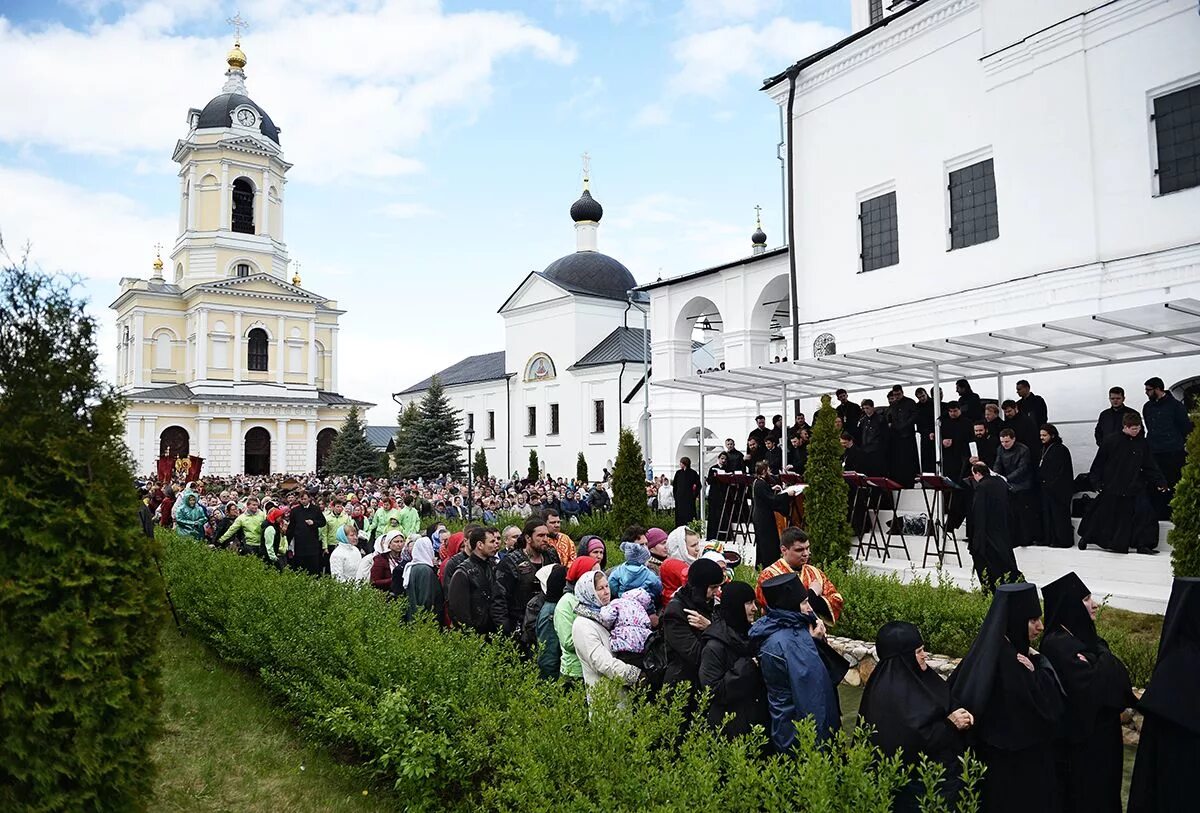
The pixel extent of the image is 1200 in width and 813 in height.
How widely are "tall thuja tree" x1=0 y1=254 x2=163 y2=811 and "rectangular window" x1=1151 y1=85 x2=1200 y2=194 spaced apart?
A: 13.9 meters

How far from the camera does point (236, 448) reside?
4766 centimetres

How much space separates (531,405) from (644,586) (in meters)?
39.1

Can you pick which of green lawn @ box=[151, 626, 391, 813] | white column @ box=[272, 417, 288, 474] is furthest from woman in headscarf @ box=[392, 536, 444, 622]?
white column @ box=[272, 417, 288, 474]

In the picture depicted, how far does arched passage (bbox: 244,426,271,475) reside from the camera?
161 ft

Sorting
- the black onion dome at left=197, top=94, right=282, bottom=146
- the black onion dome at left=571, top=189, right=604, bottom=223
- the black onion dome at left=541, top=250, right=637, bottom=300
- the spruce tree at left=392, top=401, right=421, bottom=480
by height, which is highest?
the black onion dome at left=197, top=94, right=282, bottom=146

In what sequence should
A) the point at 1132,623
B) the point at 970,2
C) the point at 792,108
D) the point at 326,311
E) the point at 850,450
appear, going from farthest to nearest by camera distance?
the point at 326,311, the point at 792,108, the point at 970,2, the point at 850,450, the point at 1132,623

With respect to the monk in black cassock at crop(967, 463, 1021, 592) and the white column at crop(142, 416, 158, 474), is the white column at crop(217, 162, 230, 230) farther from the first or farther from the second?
the monk in black cassock at crop(967, 463, 1021, 592)

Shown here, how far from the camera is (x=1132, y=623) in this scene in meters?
8.58

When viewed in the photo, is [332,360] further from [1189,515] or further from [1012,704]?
[1012,704]

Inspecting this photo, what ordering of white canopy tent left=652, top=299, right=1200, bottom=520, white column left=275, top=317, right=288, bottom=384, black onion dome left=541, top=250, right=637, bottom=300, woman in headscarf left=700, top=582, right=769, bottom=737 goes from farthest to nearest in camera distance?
white column left=275, top=317, right=288, bottom=384, black onion dome left=541, top=250, right=637, bottom=300, white canopy tent left=652, top=299, right=1200, bottom=520, woman in headscarf left=700, top=582, right=769, bottom=737

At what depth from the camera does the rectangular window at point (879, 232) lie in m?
16.3

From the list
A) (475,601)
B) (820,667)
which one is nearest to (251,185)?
(475,601)

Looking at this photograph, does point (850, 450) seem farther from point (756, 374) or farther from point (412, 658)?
point (412, 658)

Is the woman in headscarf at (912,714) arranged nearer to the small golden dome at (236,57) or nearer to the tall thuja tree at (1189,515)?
the tall thuja tree at (1189,515)
